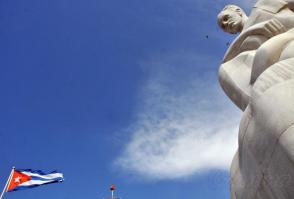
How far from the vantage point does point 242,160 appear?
20.6ft

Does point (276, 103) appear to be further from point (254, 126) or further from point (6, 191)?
point (6, 191)

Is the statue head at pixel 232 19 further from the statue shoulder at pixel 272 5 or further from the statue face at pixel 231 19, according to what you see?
the statue shoulder at pixel 272 5

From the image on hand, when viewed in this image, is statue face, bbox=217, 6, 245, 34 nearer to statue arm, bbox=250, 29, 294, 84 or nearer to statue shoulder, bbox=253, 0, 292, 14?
statue shoulder, bbox=253, 0, 292, 14

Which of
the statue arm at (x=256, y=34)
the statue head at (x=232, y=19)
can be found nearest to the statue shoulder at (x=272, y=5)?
the statue arm at (x=256, y=34)

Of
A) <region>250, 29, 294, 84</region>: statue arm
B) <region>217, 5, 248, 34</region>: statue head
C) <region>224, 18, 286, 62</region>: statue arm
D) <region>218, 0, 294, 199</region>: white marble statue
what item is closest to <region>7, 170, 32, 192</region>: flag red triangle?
<region>217, 5, 248, 34</region>: statue head

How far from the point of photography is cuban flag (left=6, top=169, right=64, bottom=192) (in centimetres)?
1941

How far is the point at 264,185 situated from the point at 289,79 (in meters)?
1.51

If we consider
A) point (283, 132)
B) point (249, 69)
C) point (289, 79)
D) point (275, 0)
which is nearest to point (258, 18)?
point (275, 0)

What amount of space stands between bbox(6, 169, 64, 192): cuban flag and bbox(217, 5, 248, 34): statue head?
44.3 feet

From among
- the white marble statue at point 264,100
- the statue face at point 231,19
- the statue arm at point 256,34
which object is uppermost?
the statue face at point 231,19

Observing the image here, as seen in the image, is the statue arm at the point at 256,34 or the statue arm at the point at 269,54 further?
the statue arm at the point at 256,34

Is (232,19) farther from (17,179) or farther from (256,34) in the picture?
(17,179)

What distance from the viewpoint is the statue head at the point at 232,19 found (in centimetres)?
981

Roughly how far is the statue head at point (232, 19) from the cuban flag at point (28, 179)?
13506 millimetres
